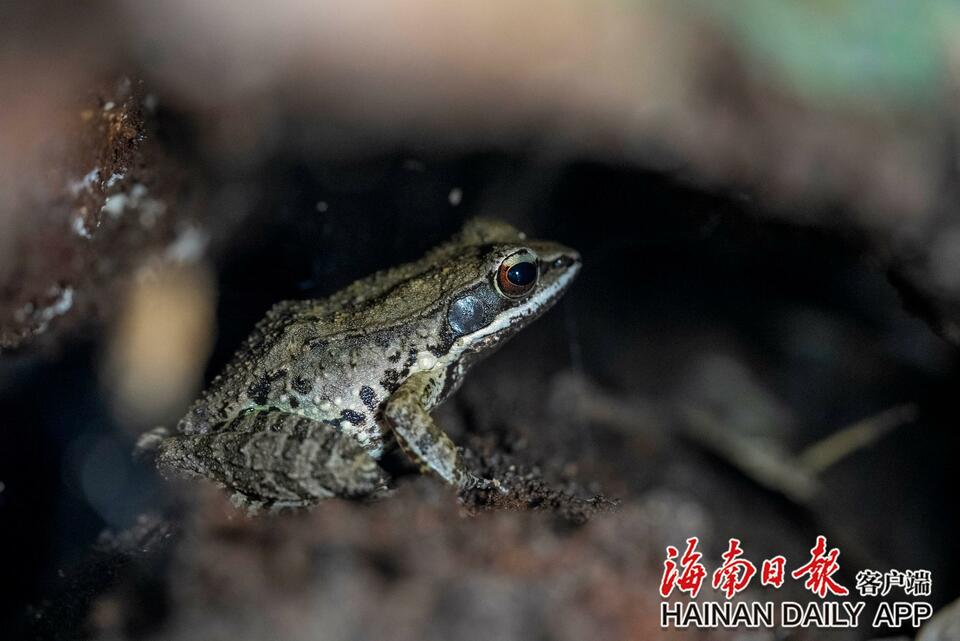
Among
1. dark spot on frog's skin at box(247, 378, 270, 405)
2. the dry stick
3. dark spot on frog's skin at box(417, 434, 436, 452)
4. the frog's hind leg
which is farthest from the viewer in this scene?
the dry stick

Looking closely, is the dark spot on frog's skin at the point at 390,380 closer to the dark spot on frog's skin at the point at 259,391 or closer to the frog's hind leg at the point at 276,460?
the frog's hind leg at the point at 276,460

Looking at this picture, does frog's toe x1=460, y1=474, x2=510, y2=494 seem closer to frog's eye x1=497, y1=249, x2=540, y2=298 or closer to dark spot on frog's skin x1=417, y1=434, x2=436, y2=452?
dark spot on frog's skin x1=417, y1=434, x2=436, y2=452

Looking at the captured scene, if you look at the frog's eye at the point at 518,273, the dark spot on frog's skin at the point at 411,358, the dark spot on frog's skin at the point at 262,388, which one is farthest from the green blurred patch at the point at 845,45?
the dark spot on frog's skin at the point at 262,388

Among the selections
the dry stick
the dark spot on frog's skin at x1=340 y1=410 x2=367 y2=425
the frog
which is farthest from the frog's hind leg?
the dry stick

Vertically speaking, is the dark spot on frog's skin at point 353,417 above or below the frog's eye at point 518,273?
below

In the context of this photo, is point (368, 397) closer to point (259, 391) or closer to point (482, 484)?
point (259, 391)

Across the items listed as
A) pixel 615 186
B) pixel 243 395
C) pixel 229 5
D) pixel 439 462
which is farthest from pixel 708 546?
pixel 229 5

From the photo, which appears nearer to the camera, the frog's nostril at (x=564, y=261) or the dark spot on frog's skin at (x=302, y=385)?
the dark spot on frog's skin at (x=302, y=385)
